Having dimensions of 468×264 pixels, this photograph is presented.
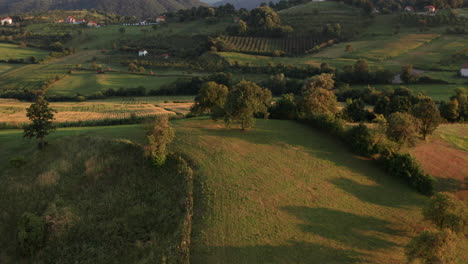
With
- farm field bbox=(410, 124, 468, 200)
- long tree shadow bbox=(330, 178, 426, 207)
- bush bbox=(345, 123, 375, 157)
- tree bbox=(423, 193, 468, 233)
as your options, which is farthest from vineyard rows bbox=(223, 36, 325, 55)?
tree bbox=(423, 193, 468, 233)

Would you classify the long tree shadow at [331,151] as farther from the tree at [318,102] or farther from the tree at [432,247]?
the tree at [432,247]

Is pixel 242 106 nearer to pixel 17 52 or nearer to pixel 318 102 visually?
pixel 318 102

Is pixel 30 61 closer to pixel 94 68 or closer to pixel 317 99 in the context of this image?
pixel 94 68

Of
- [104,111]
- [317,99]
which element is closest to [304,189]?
[317,99]

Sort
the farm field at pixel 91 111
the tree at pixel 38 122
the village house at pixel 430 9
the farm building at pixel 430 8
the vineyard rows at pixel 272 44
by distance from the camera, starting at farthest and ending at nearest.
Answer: the farm building at pixel 430 8, the village house at pixel 430 9, the vineyard rows at pixel 272 44, the farm field at pixel 91 111, the tree at pixel 38 122

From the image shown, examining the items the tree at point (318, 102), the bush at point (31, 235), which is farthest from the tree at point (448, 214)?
the bush at point (31, 235)

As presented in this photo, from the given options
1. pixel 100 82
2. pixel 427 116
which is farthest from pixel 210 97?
pixel 100 82

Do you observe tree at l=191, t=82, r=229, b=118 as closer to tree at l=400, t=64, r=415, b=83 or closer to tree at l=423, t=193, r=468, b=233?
tree at l=423, t=193, r=468, b=233
